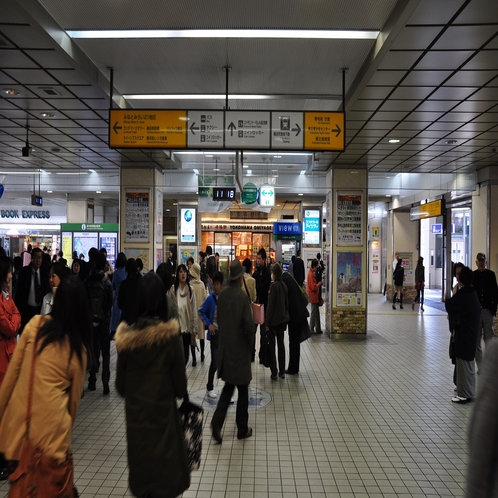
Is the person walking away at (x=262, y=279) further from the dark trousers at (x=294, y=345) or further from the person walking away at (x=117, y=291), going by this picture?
the person walking away at (x=117, y=291)

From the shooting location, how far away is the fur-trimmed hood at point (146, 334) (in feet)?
8.15

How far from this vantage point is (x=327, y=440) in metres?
4.55

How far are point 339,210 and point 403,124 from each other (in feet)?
11.6

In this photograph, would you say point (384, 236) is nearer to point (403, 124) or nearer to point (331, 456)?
point (403, 124)

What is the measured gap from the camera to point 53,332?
2.28m

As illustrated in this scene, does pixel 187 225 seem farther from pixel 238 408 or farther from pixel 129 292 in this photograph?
pixel 238 408

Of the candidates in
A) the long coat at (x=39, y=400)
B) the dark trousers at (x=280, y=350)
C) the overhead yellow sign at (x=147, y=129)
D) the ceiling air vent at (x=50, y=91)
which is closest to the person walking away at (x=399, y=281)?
the dark trousers at (x=280, y=350)

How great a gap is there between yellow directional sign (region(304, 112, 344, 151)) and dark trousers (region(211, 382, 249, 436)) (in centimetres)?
289

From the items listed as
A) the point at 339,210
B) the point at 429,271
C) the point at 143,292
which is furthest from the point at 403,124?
the point at 429,271

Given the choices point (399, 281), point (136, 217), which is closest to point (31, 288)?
point (136, 217)

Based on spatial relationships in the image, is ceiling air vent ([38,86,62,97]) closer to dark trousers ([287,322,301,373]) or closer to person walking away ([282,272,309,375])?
person walking away ([282,272,309,375])

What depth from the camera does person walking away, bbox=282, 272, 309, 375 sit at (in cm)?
690

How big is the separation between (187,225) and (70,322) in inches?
558

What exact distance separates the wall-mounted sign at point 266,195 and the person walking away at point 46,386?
10765 mm
